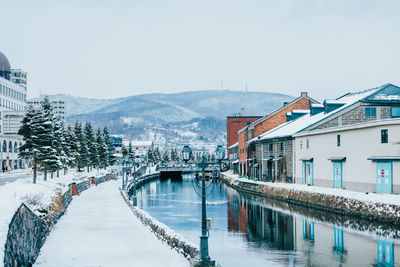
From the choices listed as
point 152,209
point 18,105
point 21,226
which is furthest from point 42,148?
point 18,105

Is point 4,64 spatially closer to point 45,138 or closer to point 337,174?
point 45,138

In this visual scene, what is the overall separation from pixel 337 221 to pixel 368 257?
12.0 metres

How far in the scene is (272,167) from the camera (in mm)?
68875

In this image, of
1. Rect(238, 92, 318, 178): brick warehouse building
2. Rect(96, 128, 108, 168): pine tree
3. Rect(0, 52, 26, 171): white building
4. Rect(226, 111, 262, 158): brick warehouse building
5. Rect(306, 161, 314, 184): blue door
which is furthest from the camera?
Rect(226, 111, 262, 158): brick warehouse building

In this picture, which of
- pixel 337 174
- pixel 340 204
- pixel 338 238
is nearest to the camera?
pixel 338 238

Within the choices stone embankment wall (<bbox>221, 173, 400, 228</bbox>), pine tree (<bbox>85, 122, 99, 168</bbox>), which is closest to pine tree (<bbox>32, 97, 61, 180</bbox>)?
stone embankment wall (<bbox>221, 173, 400, 228</bbox>)

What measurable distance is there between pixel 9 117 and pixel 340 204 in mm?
107274

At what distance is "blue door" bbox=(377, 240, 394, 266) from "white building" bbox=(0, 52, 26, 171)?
85.7m

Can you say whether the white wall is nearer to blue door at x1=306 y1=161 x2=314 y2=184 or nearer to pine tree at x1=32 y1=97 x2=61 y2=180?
blue door at x1=306 y1=161 x2=314 y2=184

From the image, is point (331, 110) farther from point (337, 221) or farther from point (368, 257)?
point (368, 257)

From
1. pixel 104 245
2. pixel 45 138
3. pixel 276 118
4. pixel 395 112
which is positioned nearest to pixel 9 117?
pixel 276 118

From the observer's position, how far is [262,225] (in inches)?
1403

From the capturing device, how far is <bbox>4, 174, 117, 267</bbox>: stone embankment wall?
1330cm

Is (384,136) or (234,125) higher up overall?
(234,125)
